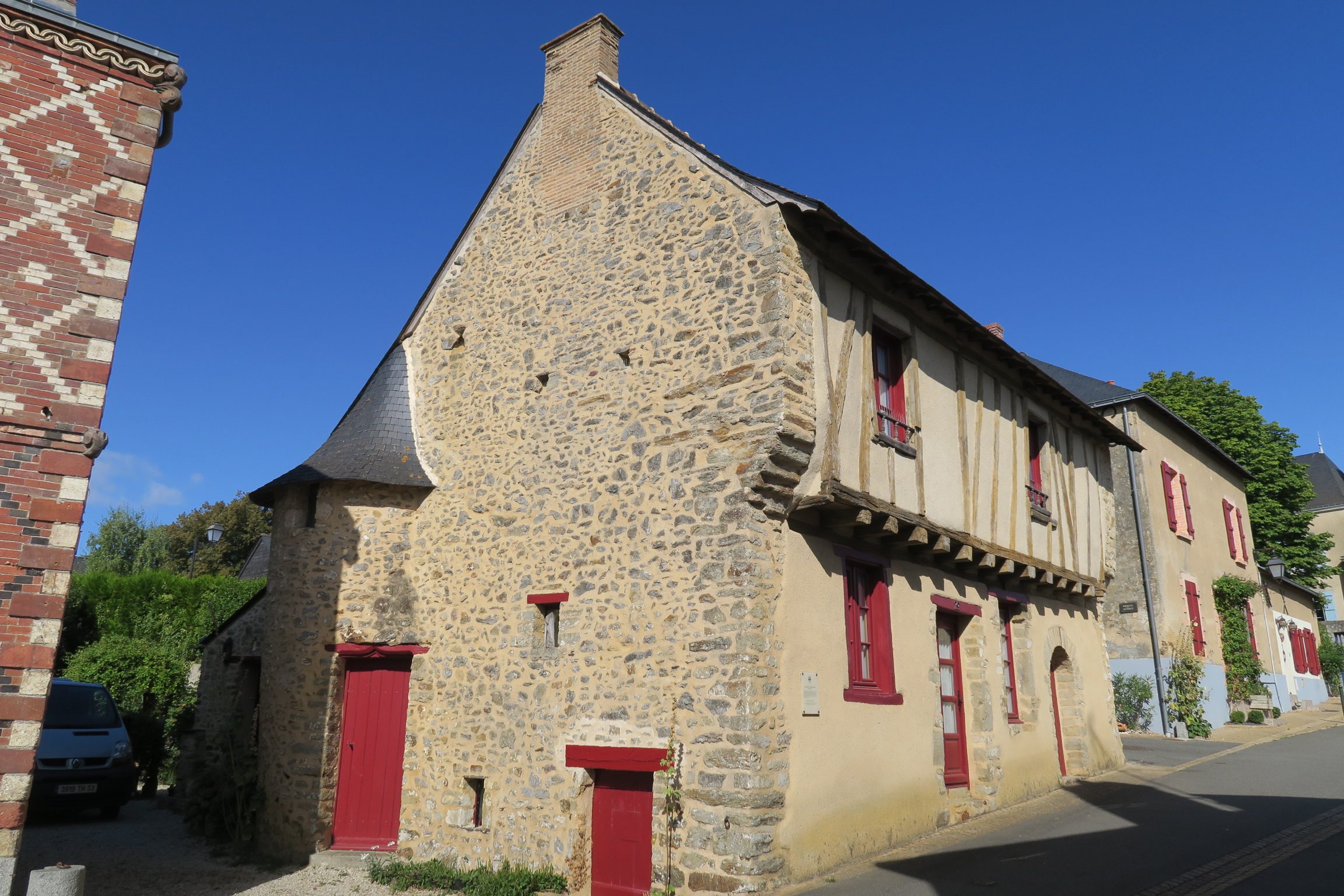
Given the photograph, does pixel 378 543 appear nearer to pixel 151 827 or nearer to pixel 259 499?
pixel 259 499

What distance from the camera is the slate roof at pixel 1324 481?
101 feet

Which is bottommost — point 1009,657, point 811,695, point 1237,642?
point 811,695

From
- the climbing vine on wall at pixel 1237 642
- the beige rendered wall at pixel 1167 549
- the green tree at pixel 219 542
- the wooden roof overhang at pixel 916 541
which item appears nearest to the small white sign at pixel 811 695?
the wooden roof overhang at pixel 916 541

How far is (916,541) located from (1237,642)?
13.6 meters

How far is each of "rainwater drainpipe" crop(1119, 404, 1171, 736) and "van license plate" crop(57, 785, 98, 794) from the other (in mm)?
15449

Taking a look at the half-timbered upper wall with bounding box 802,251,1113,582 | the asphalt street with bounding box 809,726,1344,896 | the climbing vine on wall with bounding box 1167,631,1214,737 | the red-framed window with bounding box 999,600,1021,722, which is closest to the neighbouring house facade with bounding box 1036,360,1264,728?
the climbing vine on wall with bounding box 1167,631,1214,737

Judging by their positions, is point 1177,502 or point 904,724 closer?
point 904,724

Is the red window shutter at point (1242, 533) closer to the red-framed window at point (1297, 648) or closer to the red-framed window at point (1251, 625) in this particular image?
the red-framed window at point (1251, 625)

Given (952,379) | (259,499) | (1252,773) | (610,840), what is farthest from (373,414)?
(1252,773)

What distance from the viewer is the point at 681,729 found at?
23.0 ft

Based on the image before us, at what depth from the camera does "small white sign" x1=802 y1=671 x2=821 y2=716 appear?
7.06 metres

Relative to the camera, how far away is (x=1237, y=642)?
1800 centimetres

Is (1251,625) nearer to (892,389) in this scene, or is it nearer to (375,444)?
(892,389)

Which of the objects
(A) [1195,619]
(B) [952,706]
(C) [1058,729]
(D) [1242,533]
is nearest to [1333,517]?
(D) [1242,533]
